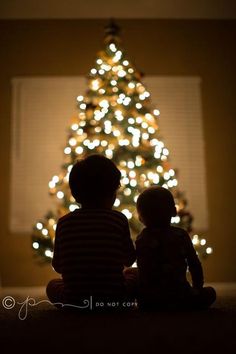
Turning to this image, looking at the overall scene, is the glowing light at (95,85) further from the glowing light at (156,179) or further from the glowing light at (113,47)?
the glowing light at (156,179)

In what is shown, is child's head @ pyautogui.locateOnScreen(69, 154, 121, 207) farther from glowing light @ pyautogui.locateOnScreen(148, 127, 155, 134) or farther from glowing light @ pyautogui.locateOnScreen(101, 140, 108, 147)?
glowing light @ pyautogui.locateOnScreen(148, 127, 155, 134)

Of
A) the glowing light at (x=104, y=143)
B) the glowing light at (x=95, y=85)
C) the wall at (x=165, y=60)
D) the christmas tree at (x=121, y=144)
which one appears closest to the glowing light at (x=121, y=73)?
the christmas tree at (x=121, y=144)

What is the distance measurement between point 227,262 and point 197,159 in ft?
3.35

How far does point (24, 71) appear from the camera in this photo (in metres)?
4.17

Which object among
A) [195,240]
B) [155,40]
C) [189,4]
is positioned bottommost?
[195,240]

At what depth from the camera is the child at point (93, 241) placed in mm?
1506

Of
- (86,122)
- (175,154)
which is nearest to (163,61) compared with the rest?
(175,154)

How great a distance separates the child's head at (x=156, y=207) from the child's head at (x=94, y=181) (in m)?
0.18

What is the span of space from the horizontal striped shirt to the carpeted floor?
0.36ft

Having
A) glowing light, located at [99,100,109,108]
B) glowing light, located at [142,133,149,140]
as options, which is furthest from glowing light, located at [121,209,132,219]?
glowing light, located at [99,100,109,108]

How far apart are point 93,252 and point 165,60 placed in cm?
315

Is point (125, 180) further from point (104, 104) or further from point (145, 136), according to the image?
point (104, 104)

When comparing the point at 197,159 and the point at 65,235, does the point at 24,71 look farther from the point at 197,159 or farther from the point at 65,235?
the point at 65,235

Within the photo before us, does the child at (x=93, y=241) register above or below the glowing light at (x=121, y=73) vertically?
below
